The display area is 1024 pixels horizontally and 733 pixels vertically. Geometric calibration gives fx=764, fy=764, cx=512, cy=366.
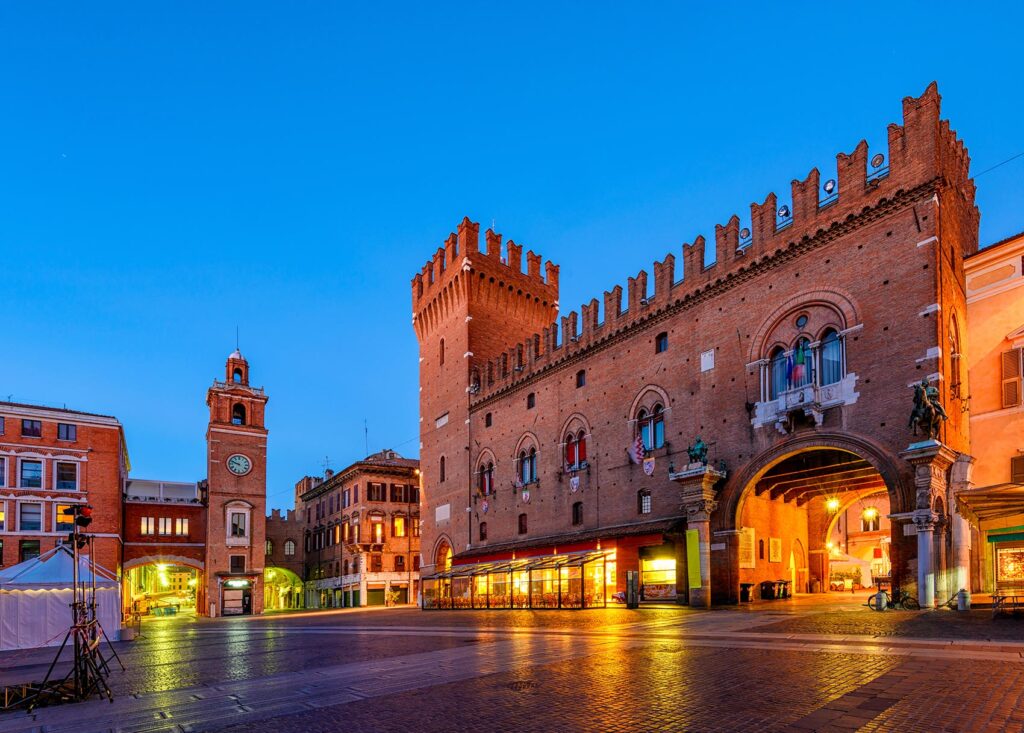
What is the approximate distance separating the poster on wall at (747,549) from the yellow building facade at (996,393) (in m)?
7.03

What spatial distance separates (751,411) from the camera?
2672cm

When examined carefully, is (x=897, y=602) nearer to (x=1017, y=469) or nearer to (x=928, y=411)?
(x=928, y=411)

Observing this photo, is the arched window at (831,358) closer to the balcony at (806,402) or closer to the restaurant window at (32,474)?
the balcony at (806,402)

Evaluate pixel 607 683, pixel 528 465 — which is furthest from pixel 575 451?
pixel 607 683

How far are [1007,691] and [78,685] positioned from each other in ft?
40.7

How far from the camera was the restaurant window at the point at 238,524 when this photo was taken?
54406 millimetres

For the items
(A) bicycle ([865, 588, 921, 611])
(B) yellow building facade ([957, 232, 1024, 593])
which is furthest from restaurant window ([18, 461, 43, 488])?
(B) yellow building facade ([957, 232, 1024, 593])

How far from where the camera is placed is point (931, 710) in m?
7.89

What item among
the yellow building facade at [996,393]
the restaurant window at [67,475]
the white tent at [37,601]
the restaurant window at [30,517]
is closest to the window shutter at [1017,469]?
the yellow building facade at [996,393]

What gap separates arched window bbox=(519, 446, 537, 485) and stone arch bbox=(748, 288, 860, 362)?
15572mm

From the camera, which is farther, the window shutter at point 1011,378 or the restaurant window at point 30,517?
the restaurant window at point 30,517

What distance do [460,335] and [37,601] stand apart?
28.6 meters

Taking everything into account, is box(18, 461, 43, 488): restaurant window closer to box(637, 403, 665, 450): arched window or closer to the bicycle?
box(637, 403, 665, 450): arched window

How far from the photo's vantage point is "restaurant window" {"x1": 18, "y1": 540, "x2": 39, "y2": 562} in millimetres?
46000
